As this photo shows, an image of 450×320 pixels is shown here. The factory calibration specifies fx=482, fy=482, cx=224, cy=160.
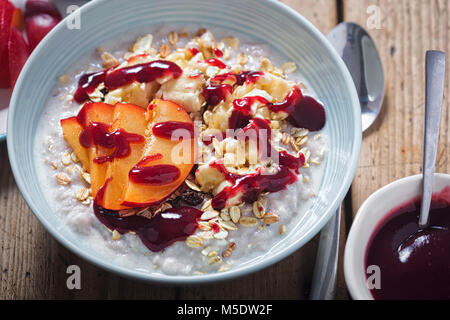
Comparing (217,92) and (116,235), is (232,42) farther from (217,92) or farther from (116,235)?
(116,235)

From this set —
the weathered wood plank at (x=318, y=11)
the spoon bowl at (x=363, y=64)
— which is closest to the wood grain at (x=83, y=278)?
the spoon bowl at (x=363, y=64)

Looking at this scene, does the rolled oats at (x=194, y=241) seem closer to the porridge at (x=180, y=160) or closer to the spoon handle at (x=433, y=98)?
the porridge at (x=180, y=160)

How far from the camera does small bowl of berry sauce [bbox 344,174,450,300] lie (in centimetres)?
145

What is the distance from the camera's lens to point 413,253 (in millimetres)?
1485

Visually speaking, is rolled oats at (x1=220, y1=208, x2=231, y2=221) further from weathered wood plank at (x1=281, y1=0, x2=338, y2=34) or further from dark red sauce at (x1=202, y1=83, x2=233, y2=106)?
weathered wood plank at (x1=281, y1=0, x2=338, y2=34)

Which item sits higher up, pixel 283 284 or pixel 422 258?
pixel 422 258

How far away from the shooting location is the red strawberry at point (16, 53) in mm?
1805

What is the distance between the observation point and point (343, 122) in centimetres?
164

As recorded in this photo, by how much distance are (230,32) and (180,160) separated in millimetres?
596

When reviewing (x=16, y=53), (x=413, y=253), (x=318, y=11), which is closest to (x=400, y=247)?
(x=413, y=253)
